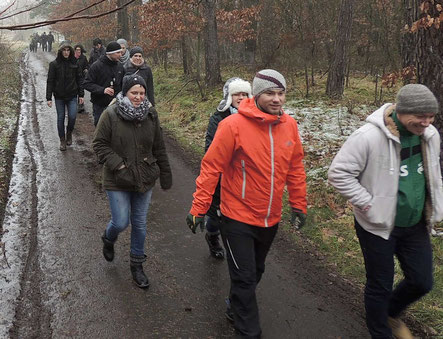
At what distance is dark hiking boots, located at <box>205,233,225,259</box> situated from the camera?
506 centimetres

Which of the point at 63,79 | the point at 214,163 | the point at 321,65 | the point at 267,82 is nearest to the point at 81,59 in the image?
the point at 63,79

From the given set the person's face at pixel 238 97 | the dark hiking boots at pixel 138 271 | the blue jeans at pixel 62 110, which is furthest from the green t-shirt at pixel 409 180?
the blue jeans at pixel 62 110

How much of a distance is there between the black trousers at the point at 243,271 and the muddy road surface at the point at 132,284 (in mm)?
498

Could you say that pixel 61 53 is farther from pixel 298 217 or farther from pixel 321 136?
pixel 298 217

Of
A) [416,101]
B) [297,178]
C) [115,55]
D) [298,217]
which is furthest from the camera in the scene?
[115,55]

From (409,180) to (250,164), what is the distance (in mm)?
1181

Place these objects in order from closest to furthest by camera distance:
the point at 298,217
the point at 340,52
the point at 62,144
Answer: the point at 298,217, the point at 62,144, the point at 340,52

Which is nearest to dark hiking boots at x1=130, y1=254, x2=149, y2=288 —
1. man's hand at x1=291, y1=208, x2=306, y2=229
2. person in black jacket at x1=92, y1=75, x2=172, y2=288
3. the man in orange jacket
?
person in black jacket at x1=92, y1=75, x2=172, y2=288

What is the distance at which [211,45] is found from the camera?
14.9m

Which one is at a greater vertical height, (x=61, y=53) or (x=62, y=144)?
(x=61, y=53)

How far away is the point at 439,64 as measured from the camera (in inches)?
200

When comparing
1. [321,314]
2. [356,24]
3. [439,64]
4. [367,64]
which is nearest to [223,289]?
[321,314]

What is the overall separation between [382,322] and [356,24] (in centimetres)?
1295

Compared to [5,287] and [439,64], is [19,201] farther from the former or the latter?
[439,64]
